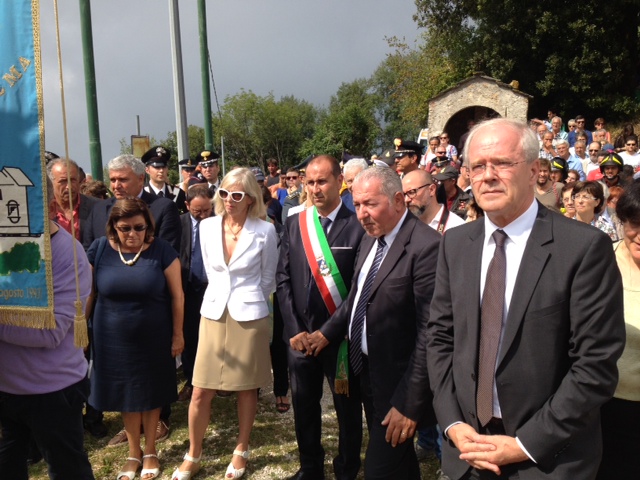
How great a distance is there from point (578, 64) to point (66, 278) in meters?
24.4

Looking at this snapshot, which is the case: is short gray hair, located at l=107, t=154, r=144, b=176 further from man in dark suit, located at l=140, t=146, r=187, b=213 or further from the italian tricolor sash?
the italian tricolor sash

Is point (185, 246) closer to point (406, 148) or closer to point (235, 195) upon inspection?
point (235, 195)

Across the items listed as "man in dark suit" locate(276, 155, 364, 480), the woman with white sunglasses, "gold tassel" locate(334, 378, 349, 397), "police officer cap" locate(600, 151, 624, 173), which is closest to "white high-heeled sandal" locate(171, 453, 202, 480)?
the woman with white sunglasses

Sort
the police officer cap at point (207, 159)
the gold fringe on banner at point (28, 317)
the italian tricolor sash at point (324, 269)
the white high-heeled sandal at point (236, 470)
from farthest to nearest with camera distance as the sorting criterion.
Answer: the police officer cap at point (207, 159) < the white high-heeled sandal at point (236, 470) < the italian tricolor sash at point (324, 269) < the gold fringe on banner at point (28, 317)

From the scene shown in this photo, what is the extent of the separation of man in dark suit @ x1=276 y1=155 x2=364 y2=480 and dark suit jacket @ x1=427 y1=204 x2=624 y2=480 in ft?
5.40

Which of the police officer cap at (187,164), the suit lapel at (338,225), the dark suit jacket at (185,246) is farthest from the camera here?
the police officer cap at (187,164)

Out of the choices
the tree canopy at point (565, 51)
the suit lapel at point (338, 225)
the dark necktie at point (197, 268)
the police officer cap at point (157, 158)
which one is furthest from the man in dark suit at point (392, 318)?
the tree canopy at point (565, 51)

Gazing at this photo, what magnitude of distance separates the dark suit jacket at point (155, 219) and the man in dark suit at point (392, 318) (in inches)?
89.2

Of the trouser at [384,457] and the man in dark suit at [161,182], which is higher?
the man in dark suit at [161,182]

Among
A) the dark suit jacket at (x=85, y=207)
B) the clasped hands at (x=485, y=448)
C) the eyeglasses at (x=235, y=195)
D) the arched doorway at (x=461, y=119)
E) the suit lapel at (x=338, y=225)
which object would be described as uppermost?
the arched doorway at (x=461, y=119)

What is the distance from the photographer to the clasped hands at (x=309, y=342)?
3541 mm

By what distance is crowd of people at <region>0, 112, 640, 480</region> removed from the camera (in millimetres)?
1974

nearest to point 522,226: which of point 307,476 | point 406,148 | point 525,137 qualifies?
point 525,137

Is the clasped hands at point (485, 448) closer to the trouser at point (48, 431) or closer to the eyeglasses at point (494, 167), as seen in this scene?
the eyeglasses at point (494, 167)
